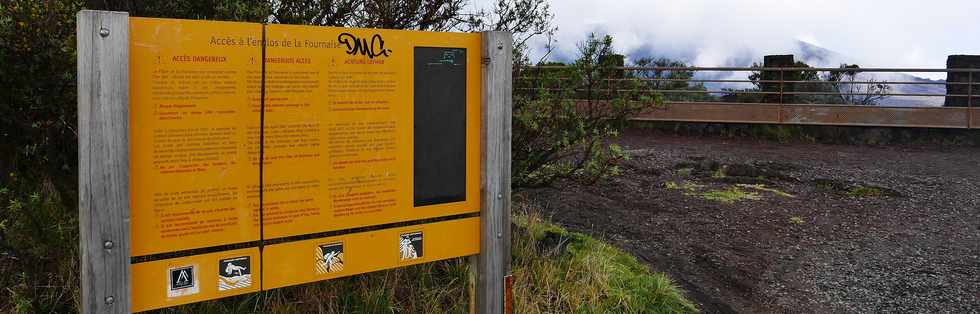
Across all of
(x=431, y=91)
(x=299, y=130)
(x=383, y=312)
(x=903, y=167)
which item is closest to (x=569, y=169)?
(x=383, y=312)

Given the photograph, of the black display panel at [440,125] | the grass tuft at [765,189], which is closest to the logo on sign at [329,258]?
the black display panel at [440,125]

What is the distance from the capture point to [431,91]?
10.5 ft

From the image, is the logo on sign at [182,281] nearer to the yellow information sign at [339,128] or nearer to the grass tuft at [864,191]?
the yellow information sign at [339,128]

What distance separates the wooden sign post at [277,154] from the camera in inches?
102

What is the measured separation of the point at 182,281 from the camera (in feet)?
9.02

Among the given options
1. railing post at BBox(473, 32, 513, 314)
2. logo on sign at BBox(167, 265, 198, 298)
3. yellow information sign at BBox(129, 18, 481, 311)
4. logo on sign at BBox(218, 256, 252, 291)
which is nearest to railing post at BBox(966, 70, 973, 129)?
railing post at BBox(473, 32, 513, 314)

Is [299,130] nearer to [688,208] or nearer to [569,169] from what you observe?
[569,169]

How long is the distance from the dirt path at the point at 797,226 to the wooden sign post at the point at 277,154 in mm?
2350

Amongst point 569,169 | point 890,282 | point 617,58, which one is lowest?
point 890,282

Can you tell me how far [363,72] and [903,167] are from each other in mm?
10089

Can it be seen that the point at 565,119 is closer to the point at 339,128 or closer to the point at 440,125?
the point at 440,125

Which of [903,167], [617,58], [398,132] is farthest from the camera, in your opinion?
[903,167]

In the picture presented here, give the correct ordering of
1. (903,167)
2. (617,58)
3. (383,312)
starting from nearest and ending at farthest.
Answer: (383,312) < (617,58) < (903,167)

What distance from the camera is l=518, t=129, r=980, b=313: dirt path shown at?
5.36 meters
